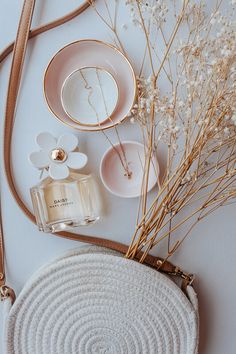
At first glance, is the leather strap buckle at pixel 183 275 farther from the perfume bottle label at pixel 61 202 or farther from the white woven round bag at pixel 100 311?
the perfume bottle label at pixel 61 202

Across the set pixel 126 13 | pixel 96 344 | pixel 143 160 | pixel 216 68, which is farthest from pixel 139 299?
pixel 126 13

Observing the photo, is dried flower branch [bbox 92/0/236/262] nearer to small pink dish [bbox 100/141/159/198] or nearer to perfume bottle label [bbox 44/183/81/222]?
small pink dish [bbox 100/141/159/198]

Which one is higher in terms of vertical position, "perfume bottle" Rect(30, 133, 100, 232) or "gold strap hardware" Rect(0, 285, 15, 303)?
"perfume bottle" Rect(30, 133, 100, 232)

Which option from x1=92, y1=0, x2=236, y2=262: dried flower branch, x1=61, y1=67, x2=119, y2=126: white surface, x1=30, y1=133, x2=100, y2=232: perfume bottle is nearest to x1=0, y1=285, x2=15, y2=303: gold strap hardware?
x1=30, y1=133, x2=100, y2=232: perfume bottle

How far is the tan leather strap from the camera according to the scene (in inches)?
37.3

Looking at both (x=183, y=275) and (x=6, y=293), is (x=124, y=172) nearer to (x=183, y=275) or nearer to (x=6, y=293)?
(x=183, y=275)

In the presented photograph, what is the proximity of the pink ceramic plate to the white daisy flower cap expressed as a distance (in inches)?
1.6

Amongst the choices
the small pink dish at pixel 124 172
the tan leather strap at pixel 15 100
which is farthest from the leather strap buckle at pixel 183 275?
the small pink dish at pixel 124 172

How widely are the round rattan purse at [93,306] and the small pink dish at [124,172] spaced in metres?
0.11

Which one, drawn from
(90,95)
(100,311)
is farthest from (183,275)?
(90,95)

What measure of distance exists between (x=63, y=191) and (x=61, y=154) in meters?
0.08

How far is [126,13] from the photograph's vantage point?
37.9 inches

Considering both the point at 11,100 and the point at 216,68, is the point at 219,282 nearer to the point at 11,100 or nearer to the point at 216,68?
the point at 216,68

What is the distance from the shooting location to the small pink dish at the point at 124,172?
96 cm
